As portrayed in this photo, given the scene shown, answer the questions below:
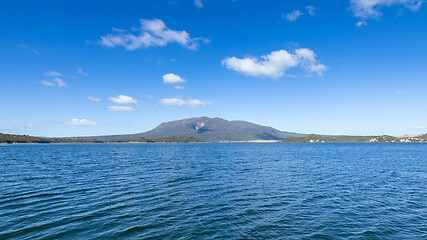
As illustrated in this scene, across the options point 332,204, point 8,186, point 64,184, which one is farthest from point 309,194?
point 8,186

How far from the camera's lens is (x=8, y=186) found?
37094 millimetres

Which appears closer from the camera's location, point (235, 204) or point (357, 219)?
point (357, 219)

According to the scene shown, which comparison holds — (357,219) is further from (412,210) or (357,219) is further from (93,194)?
(93,194)

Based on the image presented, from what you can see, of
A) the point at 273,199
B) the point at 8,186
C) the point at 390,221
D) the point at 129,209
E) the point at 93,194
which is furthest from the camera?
the point at 8,186

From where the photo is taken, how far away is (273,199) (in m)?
29.8

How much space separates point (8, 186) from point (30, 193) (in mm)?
8873

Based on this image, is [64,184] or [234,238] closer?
[234,238]

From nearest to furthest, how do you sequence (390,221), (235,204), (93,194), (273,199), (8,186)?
(390,221), (235,204), (273,199), (93,194), (8,186)

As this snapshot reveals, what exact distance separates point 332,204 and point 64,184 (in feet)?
141

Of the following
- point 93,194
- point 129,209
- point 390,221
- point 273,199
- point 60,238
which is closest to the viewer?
point 60,238

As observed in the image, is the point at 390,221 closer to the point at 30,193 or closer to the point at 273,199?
the point at 273,199

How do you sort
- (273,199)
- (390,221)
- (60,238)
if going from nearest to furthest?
1. (60,238)
2. (390,221)
3. (273,199)

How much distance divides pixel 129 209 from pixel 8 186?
27.6 m

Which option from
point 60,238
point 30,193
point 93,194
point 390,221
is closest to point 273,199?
point 390,221
